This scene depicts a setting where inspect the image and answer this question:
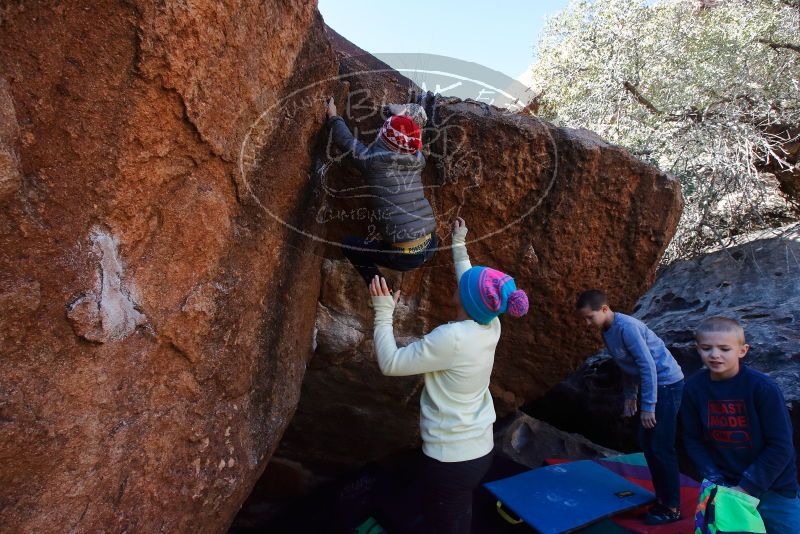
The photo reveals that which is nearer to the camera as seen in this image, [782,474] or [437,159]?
[782,474]

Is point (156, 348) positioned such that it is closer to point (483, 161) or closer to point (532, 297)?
point (483, 161)

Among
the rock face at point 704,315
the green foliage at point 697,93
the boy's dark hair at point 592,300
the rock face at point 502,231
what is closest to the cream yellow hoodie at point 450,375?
the rock face at point 502,231

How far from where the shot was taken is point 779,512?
8.60 ft

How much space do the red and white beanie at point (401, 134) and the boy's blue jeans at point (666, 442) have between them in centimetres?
228

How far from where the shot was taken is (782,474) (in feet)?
8.54

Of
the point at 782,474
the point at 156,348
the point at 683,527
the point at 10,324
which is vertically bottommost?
the point at 683,527

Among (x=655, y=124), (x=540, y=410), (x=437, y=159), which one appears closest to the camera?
(x=437, y=159)

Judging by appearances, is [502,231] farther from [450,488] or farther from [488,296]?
[450,488]

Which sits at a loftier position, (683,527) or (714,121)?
(714,121)

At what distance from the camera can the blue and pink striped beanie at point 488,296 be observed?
2.40 meters

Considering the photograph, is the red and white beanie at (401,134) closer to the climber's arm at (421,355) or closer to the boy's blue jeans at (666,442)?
the climber's arm at (421,355)

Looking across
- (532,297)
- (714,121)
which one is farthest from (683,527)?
(714,121)

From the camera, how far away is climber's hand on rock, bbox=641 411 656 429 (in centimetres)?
343

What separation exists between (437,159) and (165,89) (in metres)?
1.67
